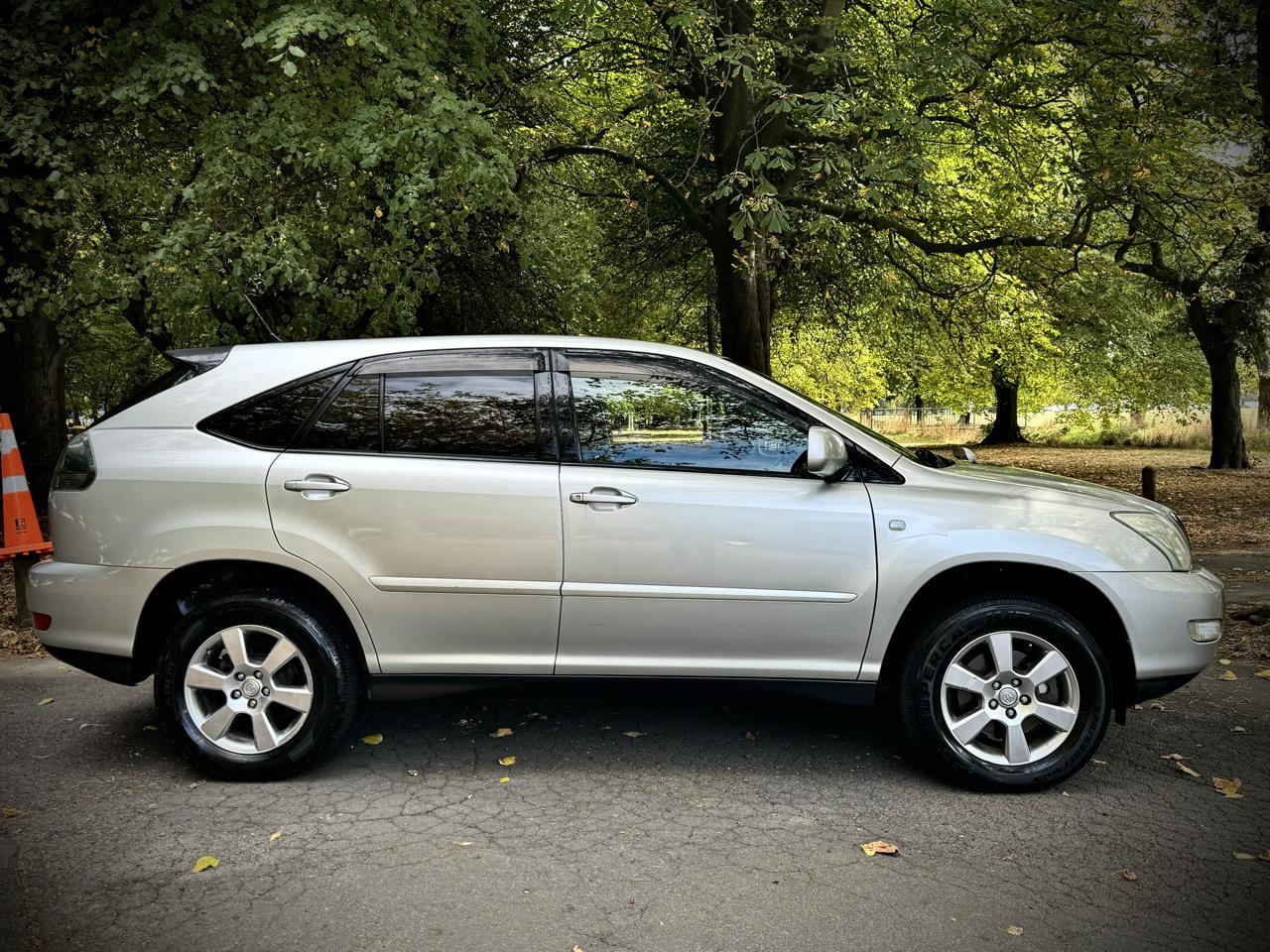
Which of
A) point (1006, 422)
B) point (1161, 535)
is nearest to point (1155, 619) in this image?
point (1161, 535)

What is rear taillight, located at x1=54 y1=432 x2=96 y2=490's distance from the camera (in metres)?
4.36

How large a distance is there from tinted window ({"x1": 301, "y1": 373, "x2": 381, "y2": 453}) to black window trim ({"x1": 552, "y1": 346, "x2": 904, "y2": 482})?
779 mm

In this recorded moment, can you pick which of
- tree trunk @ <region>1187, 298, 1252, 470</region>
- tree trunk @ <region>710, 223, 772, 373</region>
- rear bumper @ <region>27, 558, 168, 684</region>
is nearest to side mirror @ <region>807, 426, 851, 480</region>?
rear bumper @ <region>27, 558, 168, 684</region>

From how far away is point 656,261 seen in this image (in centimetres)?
1730

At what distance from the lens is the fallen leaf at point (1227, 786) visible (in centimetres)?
414

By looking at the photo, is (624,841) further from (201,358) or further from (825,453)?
(201,358)

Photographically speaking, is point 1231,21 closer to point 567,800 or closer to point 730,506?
point 730,506

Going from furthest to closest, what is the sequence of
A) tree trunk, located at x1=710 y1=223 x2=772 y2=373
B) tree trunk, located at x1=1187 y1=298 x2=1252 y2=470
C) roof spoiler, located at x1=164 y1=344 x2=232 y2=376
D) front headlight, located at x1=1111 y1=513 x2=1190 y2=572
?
tree trunk, located at x1=1187 y1=298 x2=1252 y2=470 < tree trunk, located at x1=710 y1=223 x2=772 y2=373 < roof spoiler, located at x1=164 y1=344 x2=232 y2=376 < front headlight, located at x1=1111 y1=513 x2=1190 y2=572

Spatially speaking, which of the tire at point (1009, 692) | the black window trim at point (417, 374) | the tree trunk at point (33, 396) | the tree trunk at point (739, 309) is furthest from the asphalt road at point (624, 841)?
the tree trunk at point (33, 396)

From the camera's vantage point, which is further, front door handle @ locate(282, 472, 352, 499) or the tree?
the tree

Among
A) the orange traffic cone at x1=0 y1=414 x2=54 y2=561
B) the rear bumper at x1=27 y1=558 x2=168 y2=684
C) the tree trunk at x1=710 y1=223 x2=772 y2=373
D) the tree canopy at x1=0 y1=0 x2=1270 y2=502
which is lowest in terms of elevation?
the rear bumper at x1=27 y1=558 x2=168 y2=684

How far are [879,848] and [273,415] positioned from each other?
293 cm

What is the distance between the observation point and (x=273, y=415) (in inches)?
173

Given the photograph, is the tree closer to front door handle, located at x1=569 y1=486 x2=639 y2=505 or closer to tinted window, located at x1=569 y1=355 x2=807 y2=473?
tinted window, located at x1=569 y1=355 x2=807 y2=473
